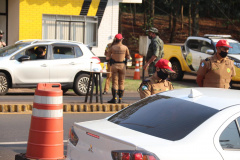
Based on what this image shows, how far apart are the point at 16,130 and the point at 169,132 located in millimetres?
5658

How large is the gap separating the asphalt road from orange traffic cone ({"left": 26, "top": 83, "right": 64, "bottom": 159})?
1068mm

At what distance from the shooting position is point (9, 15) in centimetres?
2441

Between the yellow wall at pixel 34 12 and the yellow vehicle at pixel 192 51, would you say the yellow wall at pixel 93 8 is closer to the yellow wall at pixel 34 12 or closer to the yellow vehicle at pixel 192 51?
the yellow wall at pixel 34 12

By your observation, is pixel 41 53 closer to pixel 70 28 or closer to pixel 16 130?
pixel 16 130

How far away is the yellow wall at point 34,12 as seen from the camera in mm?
22906

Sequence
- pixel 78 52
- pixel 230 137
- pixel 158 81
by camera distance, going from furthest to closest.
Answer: pixel 78 52
pixel 158 81
pixel 230 137

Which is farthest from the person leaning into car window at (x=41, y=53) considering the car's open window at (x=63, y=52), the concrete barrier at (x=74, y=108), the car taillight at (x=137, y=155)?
the car taillight at (x=137, y=155)

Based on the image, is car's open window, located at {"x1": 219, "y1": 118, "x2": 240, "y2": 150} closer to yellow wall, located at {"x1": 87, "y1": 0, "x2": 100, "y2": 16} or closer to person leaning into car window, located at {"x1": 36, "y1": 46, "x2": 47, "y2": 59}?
person leaning into car window, located at {"x1": 36, "y1": 46, "x2": 47, "y2": 59}

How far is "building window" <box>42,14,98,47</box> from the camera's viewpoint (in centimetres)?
2358

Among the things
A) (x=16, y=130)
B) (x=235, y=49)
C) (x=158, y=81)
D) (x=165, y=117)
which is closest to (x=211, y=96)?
(x=165, y=117)

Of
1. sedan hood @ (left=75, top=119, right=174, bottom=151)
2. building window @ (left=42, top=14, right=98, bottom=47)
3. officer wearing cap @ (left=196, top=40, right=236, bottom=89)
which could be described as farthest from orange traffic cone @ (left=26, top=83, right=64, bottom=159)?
building window @ (left=42, top=14, right=98, bottom=47)

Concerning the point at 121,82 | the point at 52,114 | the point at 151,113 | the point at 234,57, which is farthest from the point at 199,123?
the point at 234,57

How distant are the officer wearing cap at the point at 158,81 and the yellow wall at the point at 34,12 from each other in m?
15.8

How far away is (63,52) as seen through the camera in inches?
643
